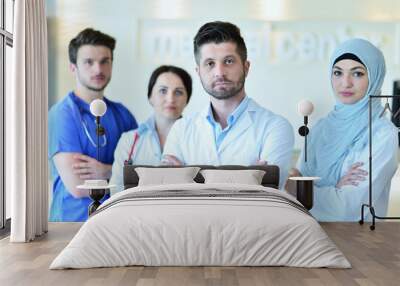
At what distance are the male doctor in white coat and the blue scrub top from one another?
0.71 m

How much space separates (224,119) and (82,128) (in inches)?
73.2

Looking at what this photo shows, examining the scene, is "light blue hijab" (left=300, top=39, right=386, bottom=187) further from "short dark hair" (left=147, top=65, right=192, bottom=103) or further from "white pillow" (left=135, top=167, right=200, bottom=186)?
"short dark hair" (left=147, top=65, right=192, bottom=103)

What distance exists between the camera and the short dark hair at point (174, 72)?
26.1ft

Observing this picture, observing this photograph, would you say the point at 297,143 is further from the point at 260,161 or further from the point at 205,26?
the point at 205,26

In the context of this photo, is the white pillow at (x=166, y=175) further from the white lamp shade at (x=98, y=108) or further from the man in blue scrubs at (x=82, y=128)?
the white lamp shade at (x=98, y=108)

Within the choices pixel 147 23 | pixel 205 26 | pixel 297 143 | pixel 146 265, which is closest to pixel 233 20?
pixel 205 26

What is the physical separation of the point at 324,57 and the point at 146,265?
14.0ft

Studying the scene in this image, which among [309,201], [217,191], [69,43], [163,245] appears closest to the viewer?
[163,245]

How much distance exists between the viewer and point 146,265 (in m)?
4.88

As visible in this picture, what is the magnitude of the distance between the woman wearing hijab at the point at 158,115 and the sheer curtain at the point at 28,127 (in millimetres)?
1377

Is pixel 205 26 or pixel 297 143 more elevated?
pixel 205 26

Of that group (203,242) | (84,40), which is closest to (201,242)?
(203,242)

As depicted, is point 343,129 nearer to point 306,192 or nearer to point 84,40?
point 306,192

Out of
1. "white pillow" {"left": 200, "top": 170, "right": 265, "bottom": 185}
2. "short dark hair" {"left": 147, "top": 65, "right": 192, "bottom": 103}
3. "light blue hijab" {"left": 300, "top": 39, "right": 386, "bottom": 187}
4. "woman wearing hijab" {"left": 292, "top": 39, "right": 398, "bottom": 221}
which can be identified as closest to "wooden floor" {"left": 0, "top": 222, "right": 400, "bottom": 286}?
"white pillow" {"left": 200, "top": 170, "right": 265, "bottom": 185}
